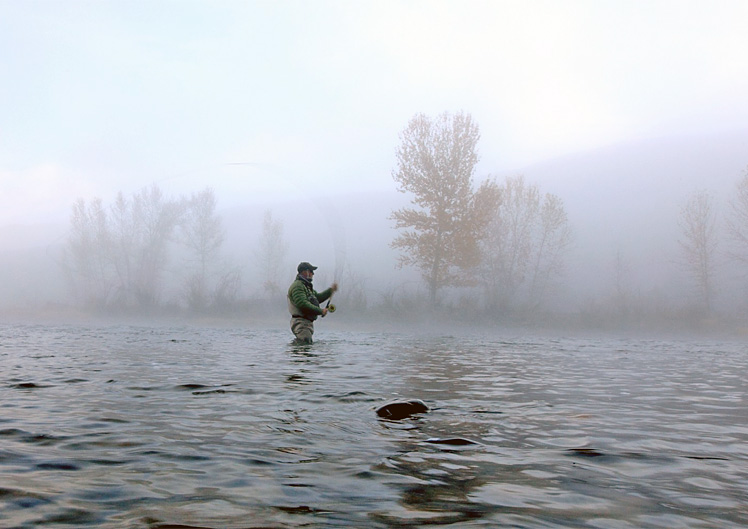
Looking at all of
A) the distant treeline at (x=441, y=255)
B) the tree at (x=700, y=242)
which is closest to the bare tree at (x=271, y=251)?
the distant treeline at (x=441, y=255)

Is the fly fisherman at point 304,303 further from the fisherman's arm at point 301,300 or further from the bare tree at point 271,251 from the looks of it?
the bare tree at point 271,251

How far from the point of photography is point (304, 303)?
44.2ft

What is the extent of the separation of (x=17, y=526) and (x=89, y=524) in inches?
10.8

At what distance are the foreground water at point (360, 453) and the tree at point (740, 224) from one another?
1259 inches

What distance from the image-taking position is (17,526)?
2.40 m

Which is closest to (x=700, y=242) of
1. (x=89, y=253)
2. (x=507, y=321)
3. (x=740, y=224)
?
(x=740, y=224)

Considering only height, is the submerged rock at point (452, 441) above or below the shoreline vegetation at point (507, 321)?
above

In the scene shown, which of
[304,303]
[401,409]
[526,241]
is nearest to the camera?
[401,409]

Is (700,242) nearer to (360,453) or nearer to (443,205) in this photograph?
(443,205)

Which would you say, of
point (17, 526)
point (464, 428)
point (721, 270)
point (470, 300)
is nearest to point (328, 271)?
point (470, 300)

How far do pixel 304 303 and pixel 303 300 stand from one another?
0.26 feet

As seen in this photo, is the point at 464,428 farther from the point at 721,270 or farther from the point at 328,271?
the point at 721,270

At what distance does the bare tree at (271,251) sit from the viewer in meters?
45.5

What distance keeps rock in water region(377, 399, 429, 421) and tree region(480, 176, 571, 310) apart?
33871mm
